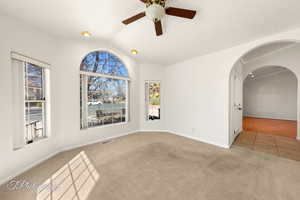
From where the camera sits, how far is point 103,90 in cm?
369

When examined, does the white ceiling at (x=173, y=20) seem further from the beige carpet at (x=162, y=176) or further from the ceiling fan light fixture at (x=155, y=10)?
the beige carpet at (x=162, y=176)

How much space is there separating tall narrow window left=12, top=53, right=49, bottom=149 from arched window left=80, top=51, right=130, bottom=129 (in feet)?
2.52

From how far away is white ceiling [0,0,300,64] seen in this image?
178cm

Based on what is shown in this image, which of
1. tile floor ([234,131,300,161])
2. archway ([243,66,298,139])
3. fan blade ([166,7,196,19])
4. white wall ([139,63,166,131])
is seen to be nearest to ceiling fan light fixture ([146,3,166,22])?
fan blade ([166,7,196,19])

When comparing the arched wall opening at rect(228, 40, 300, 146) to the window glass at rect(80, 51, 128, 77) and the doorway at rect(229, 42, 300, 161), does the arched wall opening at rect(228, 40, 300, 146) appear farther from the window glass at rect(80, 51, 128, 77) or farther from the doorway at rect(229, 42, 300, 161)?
the window glass at rect(80, 51, 128, 77)

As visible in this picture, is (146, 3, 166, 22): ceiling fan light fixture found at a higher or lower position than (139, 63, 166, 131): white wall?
higher

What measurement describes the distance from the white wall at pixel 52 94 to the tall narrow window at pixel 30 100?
12 centimetres

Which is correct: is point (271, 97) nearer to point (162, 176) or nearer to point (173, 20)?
point (173, 20)

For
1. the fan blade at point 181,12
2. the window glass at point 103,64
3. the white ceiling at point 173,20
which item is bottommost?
the window glass at point 103,64

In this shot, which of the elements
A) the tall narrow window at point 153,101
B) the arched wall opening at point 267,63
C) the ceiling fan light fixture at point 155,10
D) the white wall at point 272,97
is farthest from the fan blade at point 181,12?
the white wall at point 272,97

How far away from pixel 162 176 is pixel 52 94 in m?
2.86

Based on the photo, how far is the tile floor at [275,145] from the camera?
271 centimetres

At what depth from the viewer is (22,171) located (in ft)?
6.72

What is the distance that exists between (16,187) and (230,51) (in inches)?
191
